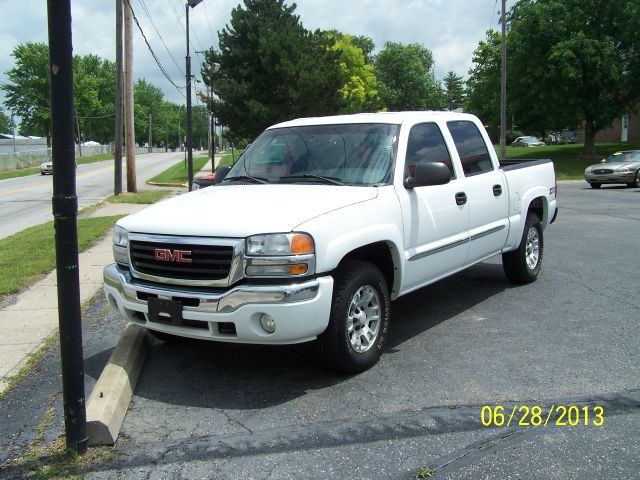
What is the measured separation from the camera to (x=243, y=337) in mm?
3928

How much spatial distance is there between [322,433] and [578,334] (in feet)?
A: 9.21

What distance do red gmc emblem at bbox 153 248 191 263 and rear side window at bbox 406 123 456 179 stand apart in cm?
204

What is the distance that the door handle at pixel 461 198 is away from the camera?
550cm

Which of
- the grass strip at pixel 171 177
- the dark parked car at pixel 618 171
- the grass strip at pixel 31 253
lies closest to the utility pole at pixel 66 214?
the grass strip at pixel 31 253

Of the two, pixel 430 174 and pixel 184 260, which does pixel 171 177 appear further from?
pixel 184 260

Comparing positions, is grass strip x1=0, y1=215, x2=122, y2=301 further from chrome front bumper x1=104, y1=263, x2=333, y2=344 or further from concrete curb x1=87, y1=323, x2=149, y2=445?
chrome front bumper x1=104, y1=263, x2=333, y2=344

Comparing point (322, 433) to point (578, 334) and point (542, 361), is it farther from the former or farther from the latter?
point (578, 334)

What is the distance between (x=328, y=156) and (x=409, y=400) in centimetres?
214

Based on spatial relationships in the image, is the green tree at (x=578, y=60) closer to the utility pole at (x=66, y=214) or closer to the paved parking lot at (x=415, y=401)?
the paved parking lot at (x=415, y=401)

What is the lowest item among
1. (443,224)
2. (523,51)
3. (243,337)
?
(243,337)

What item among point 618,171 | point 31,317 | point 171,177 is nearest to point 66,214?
point 31,317

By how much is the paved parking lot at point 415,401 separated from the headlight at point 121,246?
0.89m

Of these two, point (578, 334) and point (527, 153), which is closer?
point (578, 334)

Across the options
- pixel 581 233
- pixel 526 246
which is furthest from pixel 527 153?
pixel 526 246
